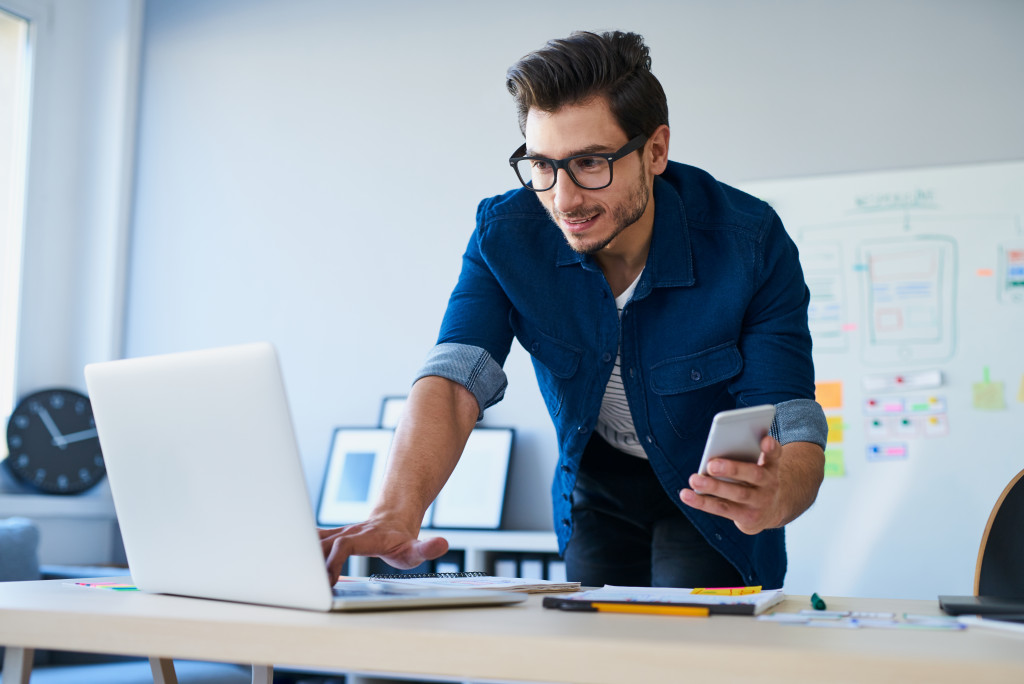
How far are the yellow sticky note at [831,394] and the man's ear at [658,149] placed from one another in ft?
5.28

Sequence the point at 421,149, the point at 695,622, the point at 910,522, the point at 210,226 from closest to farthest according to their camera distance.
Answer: the point at 695,622 → the point at 910,522 → the point at 421,149 → the point at 210,226

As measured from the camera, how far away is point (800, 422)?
4.36 feet

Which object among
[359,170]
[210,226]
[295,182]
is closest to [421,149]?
[359,170]

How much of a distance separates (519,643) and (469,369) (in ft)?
2.45

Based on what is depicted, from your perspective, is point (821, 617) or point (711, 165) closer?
point (821, 617)

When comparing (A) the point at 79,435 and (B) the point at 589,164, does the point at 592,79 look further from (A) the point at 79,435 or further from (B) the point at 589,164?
(A) the point at 79,435

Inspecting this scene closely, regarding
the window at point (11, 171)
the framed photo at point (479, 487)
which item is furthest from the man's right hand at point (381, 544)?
the window at point (11, 171)

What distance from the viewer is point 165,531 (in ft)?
3.10

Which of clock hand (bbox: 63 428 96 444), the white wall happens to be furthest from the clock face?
the white wall

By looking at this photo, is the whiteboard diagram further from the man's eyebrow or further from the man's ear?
the man's eyebrow

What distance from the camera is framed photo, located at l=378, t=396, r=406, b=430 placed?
331cm

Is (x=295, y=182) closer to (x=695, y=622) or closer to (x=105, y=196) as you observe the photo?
(x=105, y=196)

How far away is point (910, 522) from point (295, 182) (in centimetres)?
249

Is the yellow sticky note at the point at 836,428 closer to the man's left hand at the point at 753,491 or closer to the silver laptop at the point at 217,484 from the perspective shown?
the man's left hand at the point at 753,491
